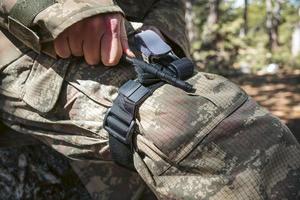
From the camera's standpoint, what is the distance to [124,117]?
5.08 ft

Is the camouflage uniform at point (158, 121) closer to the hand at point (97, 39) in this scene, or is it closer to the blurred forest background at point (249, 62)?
the hand at point (97, 39)

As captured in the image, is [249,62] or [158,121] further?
[249,62]

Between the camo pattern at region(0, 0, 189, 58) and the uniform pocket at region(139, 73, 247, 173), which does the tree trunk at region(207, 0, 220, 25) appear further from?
the uniform pocket at region(139, 73, 247, 173)

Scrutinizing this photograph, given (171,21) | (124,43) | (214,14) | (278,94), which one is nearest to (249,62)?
(214,14)

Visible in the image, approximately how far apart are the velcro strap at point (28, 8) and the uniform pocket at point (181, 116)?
1.62 feet

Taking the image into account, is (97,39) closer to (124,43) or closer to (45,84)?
(124,43)

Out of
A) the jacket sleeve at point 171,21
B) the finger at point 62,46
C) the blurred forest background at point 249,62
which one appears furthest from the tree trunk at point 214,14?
the finger at point 62,46

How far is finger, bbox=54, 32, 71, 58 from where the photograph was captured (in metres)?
1.62

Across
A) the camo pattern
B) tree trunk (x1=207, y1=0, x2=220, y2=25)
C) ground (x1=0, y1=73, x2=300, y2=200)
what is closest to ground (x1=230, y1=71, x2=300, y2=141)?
ground (x1=0, y1=73, x2=300, y2=200)

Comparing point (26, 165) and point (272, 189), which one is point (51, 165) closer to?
point (26, 165)

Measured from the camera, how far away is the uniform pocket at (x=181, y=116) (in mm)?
1462

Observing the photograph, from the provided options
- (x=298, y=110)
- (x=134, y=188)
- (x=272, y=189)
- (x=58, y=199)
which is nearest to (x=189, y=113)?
(x=272, y=189)

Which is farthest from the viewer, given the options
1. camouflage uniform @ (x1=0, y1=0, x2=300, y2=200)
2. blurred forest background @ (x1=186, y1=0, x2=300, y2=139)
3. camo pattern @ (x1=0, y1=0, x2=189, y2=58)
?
blurred forest background @ (x1=186, y1=0, x2=300, y2=139)

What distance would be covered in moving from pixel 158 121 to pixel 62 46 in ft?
1.46
